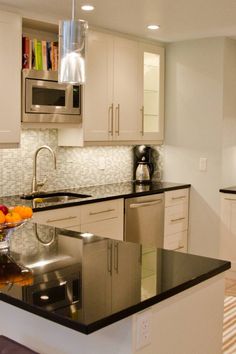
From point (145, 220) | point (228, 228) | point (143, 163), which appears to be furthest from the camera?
point (143, 163)

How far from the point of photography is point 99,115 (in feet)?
15.5

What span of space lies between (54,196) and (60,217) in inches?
25.9

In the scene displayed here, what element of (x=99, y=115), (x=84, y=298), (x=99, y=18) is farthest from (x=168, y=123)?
(x=84, y=298)

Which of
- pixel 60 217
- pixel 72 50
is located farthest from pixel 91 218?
pixel 72 50

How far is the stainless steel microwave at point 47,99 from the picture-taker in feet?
13.4

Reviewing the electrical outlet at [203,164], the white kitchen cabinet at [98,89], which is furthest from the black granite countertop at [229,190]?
the white kitchen cabinet at [98,89]

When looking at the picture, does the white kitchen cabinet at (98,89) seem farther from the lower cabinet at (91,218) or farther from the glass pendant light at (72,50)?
the glass pendant light at (72,50)

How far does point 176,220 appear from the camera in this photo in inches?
207

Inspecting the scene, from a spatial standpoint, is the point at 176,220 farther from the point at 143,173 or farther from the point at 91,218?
the point at 91,218

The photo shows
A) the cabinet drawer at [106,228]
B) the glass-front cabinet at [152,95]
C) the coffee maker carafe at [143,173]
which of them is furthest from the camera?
the coffee maker carafe at [143,173]

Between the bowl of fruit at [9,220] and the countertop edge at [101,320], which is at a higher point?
the bowl of fruit at [9,220]

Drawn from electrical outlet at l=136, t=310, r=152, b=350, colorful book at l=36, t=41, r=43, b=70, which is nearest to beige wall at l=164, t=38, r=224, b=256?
colorful book at l=36, t=41, r=43, b=70

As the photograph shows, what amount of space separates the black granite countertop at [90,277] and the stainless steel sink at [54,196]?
1.75 metres

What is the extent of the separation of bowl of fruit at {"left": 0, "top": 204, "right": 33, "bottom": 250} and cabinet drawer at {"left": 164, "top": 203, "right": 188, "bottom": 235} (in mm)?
3011
